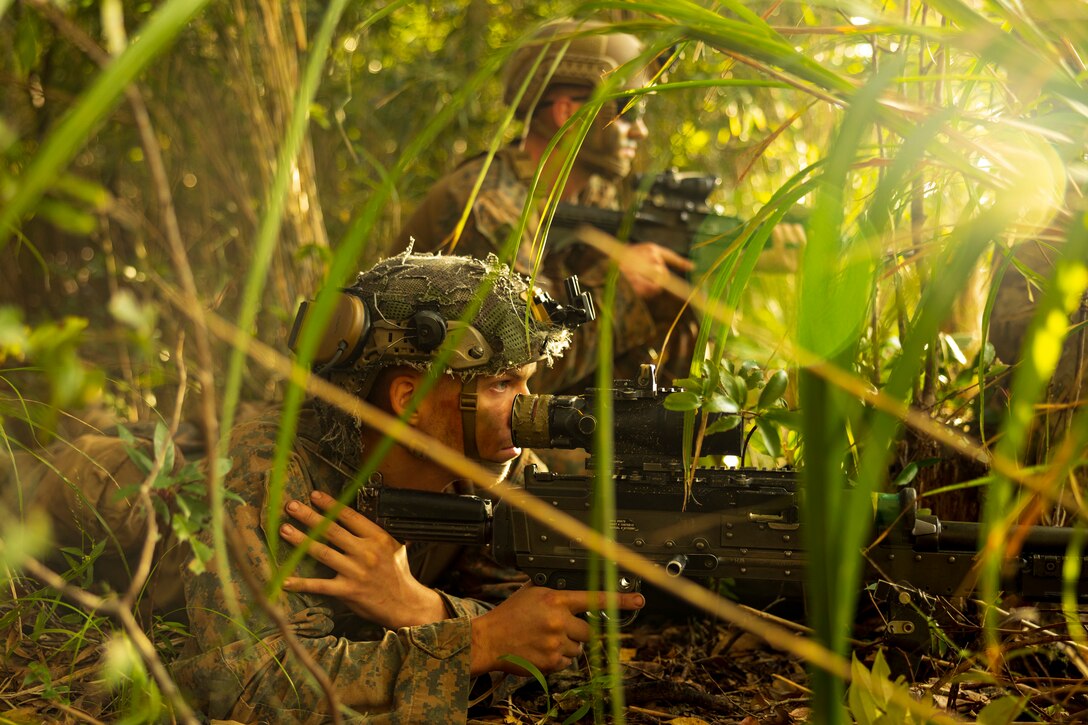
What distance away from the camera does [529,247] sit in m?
3.62

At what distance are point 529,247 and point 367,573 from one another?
1795 millimetres

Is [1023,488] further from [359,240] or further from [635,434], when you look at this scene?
[359,240]

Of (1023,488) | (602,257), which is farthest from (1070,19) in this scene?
(602,257)

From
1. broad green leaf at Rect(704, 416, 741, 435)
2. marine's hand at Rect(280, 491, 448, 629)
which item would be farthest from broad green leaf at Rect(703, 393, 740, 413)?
marine's hand at Rect(280, 491, 448, 629)

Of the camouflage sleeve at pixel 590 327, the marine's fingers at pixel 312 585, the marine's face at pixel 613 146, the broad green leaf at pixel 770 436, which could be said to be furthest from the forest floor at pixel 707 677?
the marine's face at pixel 613 146

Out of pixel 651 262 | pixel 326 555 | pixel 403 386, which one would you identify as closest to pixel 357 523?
pixel 326 555

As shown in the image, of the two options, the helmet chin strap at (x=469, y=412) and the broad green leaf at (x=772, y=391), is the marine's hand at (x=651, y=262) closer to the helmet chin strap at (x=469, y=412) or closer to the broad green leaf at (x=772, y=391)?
the helmet chin strap at (x=469, y=412)

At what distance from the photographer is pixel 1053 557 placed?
1.81 meters

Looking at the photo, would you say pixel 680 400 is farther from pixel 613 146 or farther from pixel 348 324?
pixel 613 146

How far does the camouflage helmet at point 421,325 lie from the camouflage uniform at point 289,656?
0.86 feet

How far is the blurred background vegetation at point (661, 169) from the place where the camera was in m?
0.83

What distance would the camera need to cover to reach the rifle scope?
1988 mm

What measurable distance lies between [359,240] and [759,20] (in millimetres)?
504

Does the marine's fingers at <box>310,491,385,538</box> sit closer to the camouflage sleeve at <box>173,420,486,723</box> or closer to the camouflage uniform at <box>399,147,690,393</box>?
the camouflage sleeve at <box>173,420,486,723</box>
